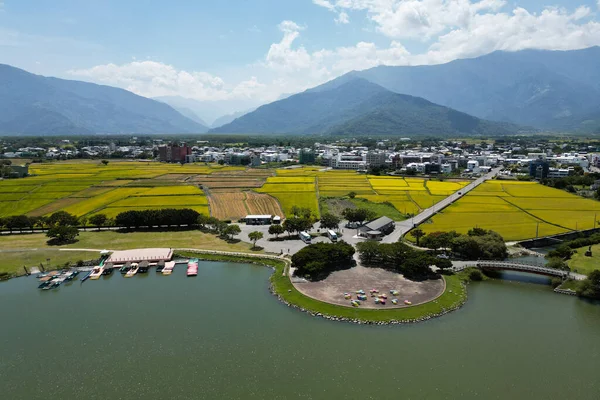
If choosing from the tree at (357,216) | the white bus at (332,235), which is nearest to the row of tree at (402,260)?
the white bus at (332,235)

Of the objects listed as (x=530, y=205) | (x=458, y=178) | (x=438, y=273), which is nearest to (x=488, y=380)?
(x=438, y=273)

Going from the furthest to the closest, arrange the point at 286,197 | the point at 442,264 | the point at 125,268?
the point at 286,197, the point at 125,268, the point at 442,264

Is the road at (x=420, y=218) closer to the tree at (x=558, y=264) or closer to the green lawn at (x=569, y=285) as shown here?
the tree at (x=558, y=264)

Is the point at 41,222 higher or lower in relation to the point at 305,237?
higher

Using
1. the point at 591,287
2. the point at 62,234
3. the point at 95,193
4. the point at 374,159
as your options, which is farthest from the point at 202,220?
the point at 374,159

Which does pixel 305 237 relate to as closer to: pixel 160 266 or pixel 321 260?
pixel 321 260

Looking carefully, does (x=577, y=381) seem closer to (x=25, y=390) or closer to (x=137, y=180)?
(x=25, y=390)
